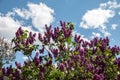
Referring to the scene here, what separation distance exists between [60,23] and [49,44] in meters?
1.62

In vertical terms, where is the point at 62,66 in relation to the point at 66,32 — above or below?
below

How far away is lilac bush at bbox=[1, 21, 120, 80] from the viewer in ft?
50.3

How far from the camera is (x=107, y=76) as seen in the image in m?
16.3

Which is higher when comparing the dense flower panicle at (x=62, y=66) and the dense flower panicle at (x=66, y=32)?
the dense flower panicle at (x=66, y=32)

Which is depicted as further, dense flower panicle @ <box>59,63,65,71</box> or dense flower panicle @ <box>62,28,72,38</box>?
dense flower panicle @ <box>62,28,72,38</box>

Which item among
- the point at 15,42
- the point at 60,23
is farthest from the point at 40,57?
the point at 60,23

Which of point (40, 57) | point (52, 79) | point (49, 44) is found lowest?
point (52, 79)

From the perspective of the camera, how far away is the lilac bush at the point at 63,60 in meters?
15.3

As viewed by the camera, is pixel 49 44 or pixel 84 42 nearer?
pixel 49 44

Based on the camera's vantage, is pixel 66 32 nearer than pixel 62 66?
No

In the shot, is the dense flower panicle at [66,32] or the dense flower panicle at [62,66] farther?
the dense flower panicle at [66,32]

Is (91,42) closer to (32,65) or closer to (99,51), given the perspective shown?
(99,51)

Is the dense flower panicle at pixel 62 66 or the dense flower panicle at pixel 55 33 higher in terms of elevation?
the dense flower panicle at pixel 55 33

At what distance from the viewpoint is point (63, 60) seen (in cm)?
1664
